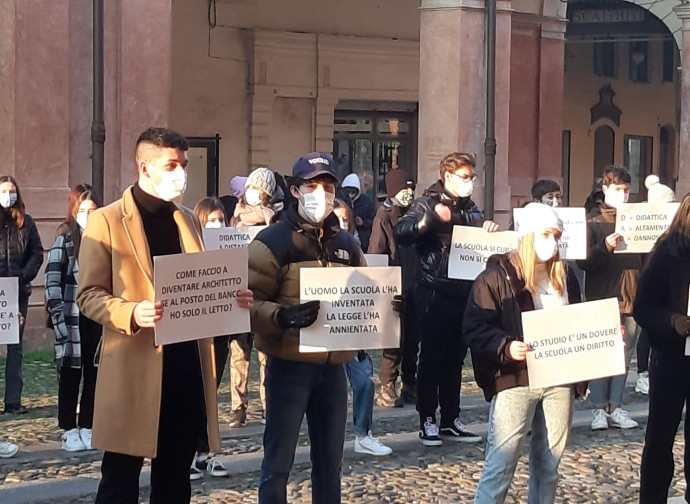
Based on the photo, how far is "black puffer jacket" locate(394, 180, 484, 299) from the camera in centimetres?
883

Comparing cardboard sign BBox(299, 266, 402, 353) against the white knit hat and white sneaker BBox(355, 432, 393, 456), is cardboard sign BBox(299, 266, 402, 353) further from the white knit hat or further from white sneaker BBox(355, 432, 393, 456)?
white sneaker BBox(355, 432, 393, 456)

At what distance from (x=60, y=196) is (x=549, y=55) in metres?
10.4

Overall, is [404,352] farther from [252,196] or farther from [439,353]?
[252,196]

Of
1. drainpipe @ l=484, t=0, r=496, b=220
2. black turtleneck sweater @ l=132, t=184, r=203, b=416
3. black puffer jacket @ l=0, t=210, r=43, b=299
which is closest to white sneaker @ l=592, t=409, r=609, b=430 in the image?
black puffer jacket @ l=0, t=210, r=43, b=299

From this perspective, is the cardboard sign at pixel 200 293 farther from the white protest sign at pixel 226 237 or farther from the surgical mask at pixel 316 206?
the white protest sign at pixel 226 237

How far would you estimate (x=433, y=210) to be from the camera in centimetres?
884

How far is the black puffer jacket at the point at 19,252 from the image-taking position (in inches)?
392

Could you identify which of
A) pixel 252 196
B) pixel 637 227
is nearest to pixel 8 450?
pixel 252 196

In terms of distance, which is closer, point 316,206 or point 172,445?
point 172,445

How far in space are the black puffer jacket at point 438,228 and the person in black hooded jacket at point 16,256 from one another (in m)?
2.94

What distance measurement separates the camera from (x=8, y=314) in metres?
8.48

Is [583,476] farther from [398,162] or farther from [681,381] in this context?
[398,162]

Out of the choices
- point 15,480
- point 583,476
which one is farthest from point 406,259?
point 15,480

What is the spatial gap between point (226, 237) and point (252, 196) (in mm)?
593
